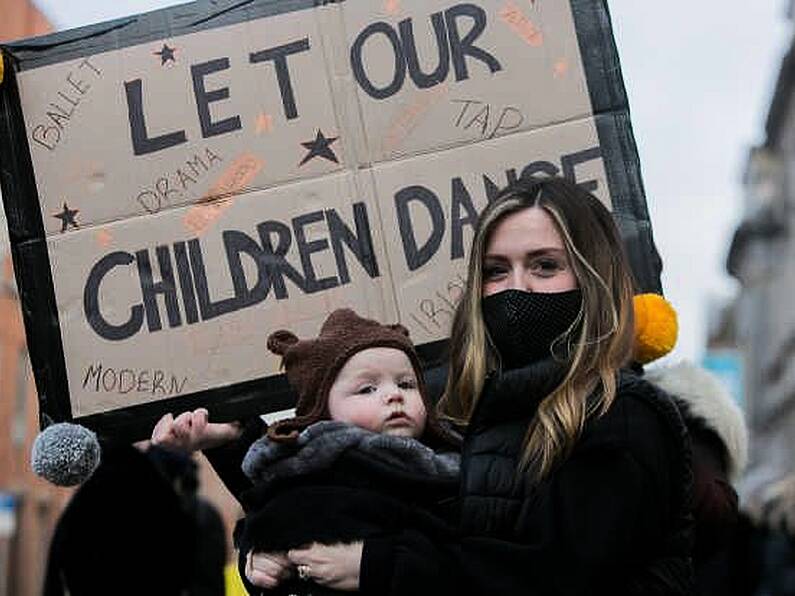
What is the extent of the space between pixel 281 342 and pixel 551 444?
0.85m

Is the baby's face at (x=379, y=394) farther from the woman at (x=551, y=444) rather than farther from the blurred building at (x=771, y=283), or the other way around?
the blurred building at (x=771, y=283)

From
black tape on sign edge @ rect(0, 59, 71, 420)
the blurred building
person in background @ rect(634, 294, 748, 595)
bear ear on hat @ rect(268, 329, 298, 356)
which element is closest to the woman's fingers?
black tape on sign edge @ rect(0, 59, 71, 420)

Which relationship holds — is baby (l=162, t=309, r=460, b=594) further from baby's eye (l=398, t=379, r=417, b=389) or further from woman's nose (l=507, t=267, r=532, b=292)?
woman's nose (l=507, t=267, r=532, b=292)

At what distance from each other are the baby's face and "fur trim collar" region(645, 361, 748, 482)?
1.52m

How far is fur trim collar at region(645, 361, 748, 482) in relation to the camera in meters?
4.68

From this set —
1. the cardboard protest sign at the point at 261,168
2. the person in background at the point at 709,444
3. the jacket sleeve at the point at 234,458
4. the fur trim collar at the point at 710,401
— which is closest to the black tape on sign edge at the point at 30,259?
the cardboard protest sign at the point at 261,168

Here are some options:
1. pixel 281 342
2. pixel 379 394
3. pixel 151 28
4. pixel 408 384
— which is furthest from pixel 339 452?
pixel 151 28

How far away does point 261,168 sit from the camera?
412cm

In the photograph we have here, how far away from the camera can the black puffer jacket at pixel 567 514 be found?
2865 mm

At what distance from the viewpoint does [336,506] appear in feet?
9.95

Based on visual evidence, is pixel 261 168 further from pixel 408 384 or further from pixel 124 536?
pixel 124 536

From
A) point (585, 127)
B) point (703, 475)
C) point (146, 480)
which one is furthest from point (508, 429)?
point (146, 480)

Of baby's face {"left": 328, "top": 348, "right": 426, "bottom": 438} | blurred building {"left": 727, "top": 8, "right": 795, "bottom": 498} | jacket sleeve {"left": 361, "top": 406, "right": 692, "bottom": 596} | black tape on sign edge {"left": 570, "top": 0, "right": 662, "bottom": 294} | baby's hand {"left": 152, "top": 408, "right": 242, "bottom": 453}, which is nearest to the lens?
jacket sleeve {"left": 361, "top": 406, "right": 692, "bottom": 596}

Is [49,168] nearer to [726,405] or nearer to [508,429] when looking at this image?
[508,429]
